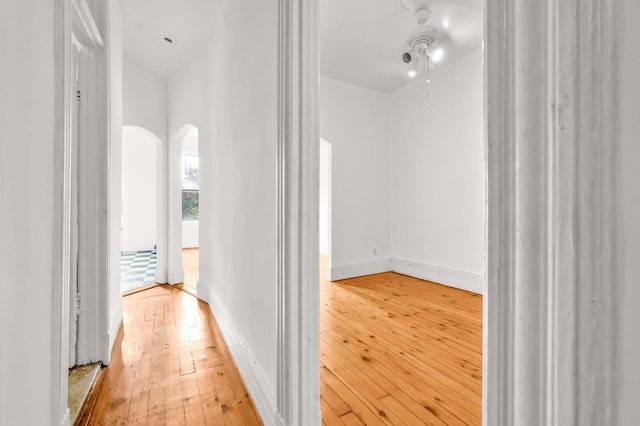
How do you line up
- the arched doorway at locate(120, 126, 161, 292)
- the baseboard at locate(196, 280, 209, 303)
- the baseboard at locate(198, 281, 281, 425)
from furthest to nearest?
the arched doorway at locate(120, 126, 161, 292)
the baseboard at locate(196, 280, 209, 303)
the baseboard at locate(198, 281, 281, 425)

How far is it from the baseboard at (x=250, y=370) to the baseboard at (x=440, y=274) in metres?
2.84

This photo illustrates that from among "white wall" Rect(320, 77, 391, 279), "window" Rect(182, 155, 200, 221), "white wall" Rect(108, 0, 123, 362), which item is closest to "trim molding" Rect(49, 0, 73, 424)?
"white wall" Rect(108, 0, 123, 362)

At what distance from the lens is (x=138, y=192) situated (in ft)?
24.0

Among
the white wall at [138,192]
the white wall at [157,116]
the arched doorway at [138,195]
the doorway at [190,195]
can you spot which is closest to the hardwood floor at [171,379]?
the white wall at [157,116]

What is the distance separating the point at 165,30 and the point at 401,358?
3.80 meters

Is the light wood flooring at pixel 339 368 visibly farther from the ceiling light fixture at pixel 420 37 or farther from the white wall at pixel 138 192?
the white wall at pixel 138 192

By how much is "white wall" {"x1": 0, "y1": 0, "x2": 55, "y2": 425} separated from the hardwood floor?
1.57 ft

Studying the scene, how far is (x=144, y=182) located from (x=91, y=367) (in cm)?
646

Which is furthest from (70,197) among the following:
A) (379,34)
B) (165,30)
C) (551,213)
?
(379,34)

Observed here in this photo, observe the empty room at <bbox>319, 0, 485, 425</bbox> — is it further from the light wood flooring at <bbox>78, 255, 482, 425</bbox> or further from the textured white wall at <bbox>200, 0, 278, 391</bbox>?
the textured white wall at <bbox>200, 0, 278, 391</bbox>

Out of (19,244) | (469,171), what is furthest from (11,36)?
(469,171)

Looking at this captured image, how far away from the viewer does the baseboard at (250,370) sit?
4.48 ft

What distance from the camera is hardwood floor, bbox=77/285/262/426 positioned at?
58.9 inches

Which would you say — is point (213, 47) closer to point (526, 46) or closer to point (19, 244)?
point (19, 244)
